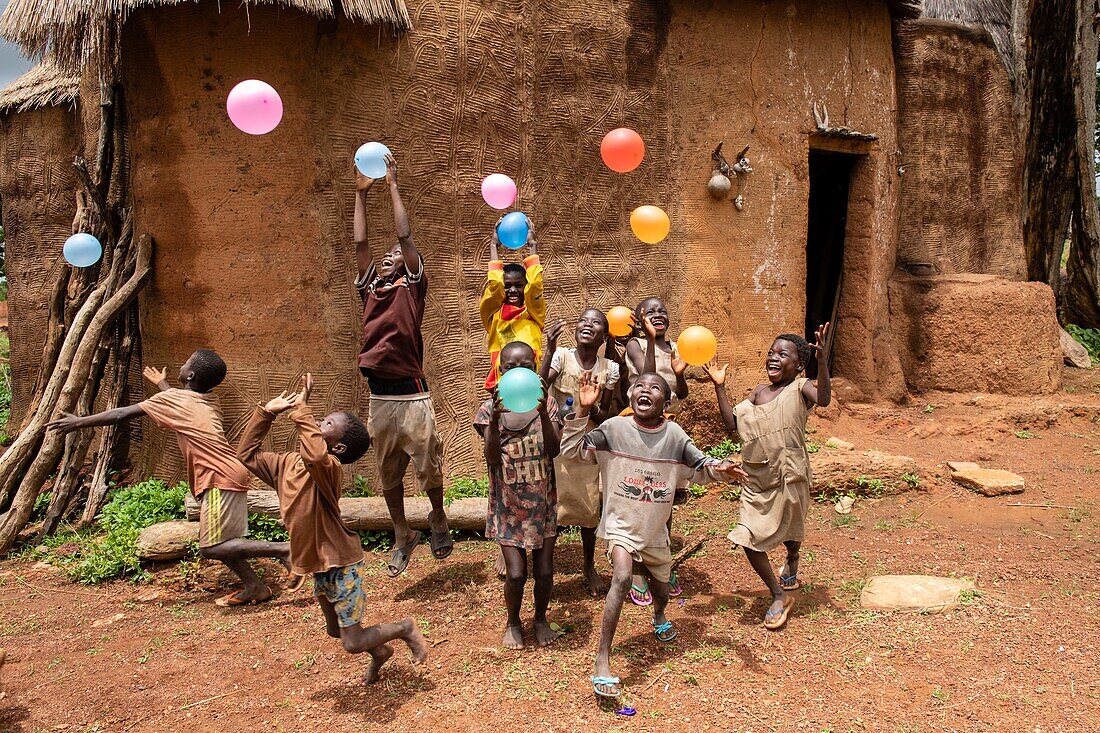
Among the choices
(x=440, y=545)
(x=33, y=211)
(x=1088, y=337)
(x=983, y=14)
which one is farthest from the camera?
(x=1088, y=337)

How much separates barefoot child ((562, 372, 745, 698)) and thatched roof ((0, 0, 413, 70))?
3.06 metres

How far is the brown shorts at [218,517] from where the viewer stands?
439 cm

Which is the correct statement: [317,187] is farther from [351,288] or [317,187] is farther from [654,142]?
[654,142]

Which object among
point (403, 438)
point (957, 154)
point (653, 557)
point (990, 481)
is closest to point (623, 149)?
point (403, 438)

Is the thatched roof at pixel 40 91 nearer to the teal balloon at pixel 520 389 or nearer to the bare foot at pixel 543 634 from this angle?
the teal balloon at pixel 520 389

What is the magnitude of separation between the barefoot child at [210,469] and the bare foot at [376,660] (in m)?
1.12

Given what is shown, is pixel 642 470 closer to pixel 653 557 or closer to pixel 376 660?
pixel 653 557

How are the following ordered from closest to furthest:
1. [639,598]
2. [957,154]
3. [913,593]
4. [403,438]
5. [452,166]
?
[913,593]
[639,598]
[403,438]
[452,166]
[957,154]

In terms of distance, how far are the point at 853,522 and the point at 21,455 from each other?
543 cm

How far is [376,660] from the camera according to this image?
3500 mm

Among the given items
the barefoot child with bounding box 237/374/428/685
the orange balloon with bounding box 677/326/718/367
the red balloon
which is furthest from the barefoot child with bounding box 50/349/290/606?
the red balloon

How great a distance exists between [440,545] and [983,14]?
364 inches

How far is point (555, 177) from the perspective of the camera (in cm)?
598

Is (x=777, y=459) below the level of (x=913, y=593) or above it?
above
